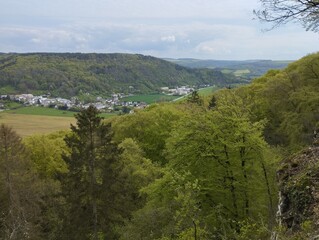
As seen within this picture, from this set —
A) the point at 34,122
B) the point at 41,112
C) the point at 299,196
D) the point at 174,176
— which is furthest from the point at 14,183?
the point at 41,112

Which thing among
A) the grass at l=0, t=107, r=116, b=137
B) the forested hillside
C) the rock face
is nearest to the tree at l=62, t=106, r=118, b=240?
the forested hillside

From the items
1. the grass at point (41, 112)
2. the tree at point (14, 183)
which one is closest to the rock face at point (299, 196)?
the tree at point (14, 183)

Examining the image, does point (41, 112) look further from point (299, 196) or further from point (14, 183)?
point (299, 196)

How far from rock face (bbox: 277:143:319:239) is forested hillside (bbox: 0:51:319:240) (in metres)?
0.04

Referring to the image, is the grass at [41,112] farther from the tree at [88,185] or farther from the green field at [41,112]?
the tree at [88,185]

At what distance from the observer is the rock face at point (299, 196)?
27.5ft

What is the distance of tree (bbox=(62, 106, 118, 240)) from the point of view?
1006 inches

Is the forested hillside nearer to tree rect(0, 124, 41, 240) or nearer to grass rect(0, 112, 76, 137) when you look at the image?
tree rect(0, 124, 41, 240)

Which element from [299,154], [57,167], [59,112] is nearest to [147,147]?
[57,167]

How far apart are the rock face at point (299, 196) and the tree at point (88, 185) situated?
17287 mm

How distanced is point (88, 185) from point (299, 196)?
1868 cm

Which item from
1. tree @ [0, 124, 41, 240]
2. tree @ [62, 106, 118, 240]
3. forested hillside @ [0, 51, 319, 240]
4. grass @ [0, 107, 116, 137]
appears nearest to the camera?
forested hillside @ [0, 51, 319, 240]

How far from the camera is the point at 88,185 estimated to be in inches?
1010

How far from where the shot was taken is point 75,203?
84.0ft
